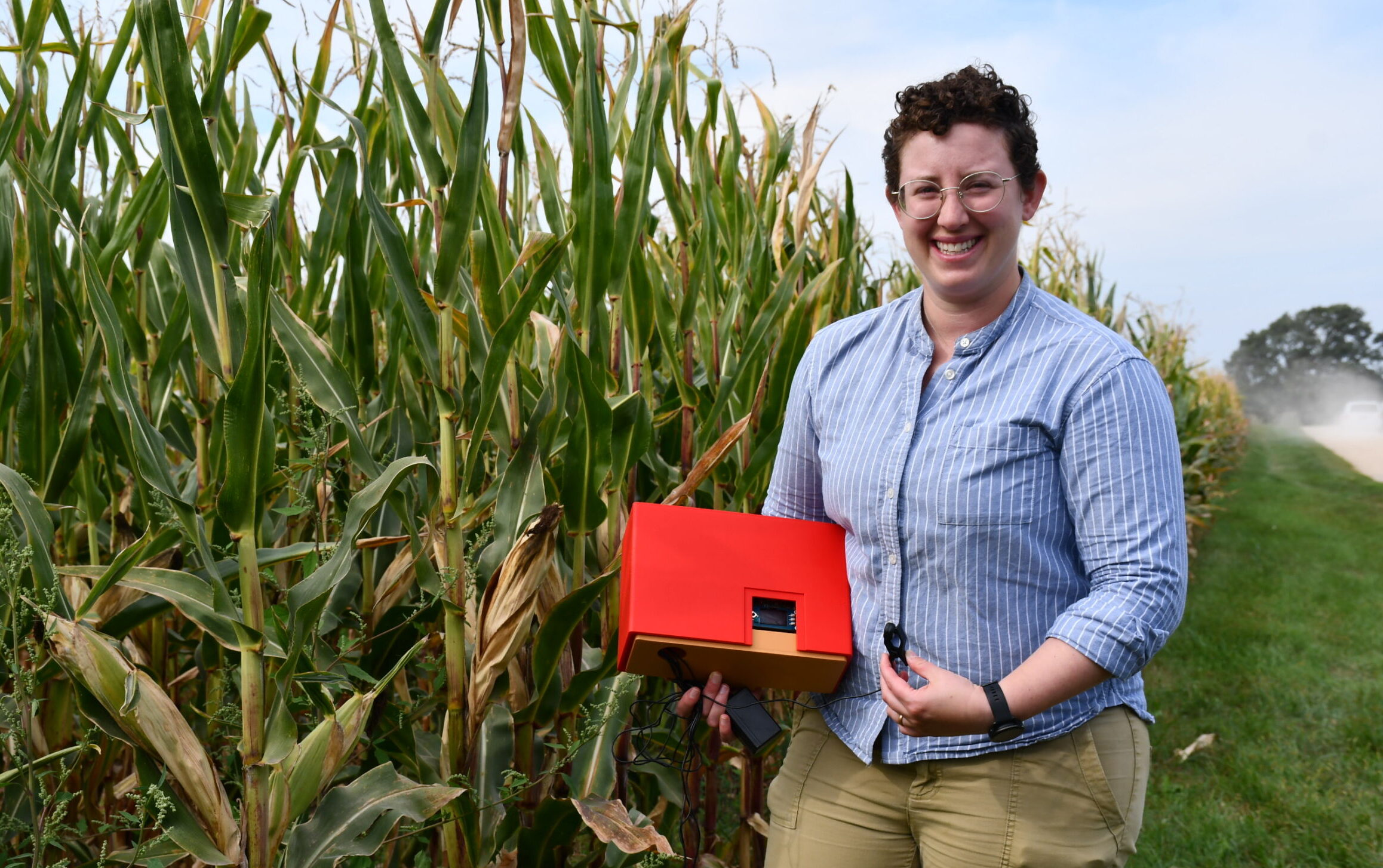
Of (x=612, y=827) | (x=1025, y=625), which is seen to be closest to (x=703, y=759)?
(x=612, y=827)

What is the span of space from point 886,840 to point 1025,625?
1.24 feet

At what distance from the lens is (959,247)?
1.35 metres

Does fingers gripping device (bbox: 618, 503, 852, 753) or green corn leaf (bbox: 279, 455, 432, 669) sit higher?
green corn leaf (bbox: 279, 455, 432, 669)

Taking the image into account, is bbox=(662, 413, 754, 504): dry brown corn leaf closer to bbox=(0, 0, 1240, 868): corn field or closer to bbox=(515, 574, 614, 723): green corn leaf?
bbox=(0, 0, 1240, 868): corn field

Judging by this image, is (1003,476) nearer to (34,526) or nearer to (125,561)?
(125,561)

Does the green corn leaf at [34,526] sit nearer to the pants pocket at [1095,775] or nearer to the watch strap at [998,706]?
the watch strap at [998,706]

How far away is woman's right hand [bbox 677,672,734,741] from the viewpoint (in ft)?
4.85

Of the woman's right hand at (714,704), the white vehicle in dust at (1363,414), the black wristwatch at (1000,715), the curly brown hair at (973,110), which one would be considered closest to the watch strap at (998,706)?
the black wristwatch at (1000,715)

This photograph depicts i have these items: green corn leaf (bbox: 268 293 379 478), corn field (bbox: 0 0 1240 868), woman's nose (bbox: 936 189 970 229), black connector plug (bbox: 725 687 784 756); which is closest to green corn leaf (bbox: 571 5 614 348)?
corn field (bbox: 0 0 1240 868)

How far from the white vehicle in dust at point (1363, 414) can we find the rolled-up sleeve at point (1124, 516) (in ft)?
123

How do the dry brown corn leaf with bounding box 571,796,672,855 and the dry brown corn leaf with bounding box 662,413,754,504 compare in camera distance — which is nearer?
the dry brown corn leaf with bounding box 571,796,672,855

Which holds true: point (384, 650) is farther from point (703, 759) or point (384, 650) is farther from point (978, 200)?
point (978, 200)

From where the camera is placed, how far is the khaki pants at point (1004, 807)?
1318 mm

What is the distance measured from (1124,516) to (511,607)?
810mm
